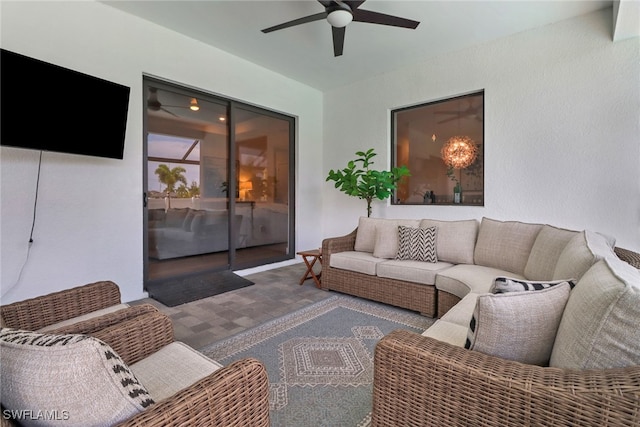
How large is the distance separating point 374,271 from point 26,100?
334cm

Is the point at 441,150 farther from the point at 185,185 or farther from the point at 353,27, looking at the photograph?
the point at 185,185

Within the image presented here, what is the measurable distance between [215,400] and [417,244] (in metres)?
2.76

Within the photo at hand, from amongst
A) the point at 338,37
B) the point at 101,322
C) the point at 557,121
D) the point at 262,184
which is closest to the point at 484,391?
the point at 101,322

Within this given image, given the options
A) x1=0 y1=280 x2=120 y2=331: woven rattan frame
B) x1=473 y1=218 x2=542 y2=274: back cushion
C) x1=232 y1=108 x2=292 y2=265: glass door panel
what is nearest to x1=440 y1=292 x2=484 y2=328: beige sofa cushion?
x1=473 y1=218 x2=542 y2=274: back cushion

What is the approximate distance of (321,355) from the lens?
2.11m

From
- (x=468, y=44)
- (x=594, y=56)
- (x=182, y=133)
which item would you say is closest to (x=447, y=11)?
(x=468, y=44)

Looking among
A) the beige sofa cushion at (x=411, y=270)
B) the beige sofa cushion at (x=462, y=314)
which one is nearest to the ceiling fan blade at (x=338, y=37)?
the beige sofa cushion at (x=411, y=270)

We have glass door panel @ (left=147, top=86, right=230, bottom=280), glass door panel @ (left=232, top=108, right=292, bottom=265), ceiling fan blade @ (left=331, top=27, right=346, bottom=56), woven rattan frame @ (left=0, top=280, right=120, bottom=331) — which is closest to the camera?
woven rattan frame @ (left=0, top=280, right=120, bottom=331)

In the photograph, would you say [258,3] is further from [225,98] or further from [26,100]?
[26,100]

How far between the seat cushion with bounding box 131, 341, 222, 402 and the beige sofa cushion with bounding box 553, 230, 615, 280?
1.68 metres

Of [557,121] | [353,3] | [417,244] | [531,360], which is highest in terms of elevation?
[353,3]

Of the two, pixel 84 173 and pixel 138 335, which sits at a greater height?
pixel 84 173

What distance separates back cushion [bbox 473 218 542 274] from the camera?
2.72 m

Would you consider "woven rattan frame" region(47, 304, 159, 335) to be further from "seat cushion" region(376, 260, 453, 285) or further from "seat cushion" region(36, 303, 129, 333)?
"seat cushion" region(376, 260, 453, 285)
